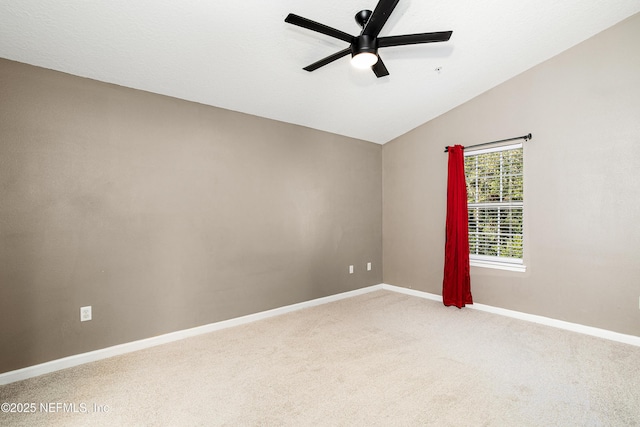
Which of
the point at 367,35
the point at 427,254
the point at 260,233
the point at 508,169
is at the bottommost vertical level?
the point at 427,254

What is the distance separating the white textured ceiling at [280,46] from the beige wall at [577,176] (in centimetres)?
25

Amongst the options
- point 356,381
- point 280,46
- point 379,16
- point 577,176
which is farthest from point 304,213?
point 577,176

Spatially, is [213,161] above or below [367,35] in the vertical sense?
below

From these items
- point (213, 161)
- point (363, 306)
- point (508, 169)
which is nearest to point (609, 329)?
point (508, 169)

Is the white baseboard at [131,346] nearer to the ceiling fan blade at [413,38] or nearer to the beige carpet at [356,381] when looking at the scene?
the beige carpet at [356,381]

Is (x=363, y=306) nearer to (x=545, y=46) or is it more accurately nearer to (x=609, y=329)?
(x=609, y=329)

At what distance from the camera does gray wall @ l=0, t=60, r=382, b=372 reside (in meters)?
2.36

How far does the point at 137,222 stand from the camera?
284cm

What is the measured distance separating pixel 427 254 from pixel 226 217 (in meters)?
2.84

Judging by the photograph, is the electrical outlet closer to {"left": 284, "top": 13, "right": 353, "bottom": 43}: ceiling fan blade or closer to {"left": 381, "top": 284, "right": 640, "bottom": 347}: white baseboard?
{"left": 284, "top": 13, "right": 353, "bottom": 43}: ceiling fan blade

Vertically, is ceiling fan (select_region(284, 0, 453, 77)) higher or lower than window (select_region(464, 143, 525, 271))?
higher

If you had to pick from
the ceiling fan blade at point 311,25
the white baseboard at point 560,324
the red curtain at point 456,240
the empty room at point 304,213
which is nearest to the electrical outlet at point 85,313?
the empty room at point 304,213

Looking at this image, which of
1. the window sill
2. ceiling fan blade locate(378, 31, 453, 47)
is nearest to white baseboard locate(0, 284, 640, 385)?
the window sill

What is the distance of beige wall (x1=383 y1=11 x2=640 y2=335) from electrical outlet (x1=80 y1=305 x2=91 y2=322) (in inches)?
163
